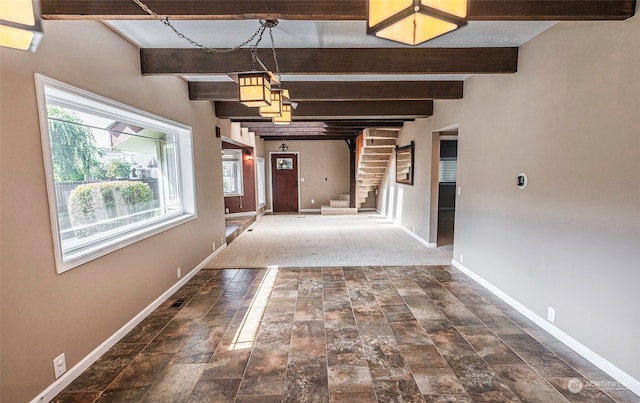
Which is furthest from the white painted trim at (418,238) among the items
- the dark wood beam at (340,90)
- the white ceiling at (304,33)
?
the white ceiling at (304,33)

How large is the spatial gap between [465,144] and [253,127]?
16.7 ft

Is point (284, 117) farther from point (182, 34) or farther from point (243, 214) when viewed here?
point (243, 214)

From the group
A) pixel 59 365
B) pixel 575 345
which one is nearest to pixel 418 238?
pixel 575 345

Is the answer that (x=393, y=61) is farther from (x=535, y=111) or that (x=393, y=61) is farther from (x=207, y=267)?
(x=207, y=267)

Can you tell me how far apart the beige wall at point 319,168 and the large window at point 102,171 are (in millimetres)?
6563

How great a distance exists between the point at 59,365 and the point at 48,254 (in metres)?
0.76

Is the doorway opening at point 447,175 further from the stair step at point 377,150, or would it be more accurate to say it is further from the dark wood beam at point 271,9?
the dark wood beam at point 271,9

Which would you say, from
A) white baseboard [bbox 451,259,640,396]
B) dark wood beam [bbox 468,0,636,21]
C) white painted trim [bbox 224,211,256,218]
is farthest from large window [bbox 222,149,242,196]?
dark wood beam [bbox 468,0,636,21]

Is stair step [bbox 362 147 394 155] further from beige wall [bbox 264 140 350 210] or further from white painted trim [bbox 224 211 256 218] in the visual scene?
white painted trim [bbox 224 211 256 218]

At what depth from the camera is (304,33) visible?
2.67 meters

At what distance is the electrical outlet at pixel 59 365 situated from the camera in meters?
2.00

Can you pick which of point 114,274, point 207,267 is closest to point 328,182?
point 207,267

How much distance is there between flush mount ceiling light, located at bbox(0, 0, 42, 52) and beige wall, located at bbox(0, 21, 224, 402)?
2.63 feet

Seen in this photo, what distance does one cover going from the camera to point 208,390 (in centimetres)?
203
